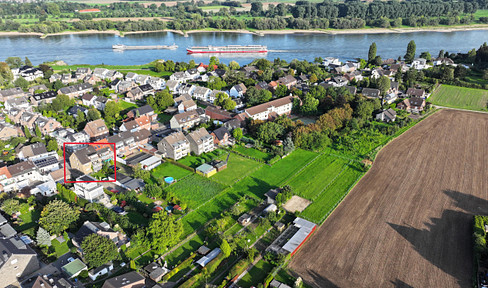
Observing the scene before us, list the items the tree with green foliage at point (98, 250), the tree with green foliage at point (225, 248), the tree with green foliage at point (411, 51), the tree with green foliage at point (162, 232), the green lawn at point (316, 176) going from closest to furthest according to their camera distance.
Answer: the tree with green foliage at point (98, 250), the tree with green foliage at point (225, 248), the tree with green foliage at point (162, 232), the green lawn at point (316, 176), the tree with green foliage at point (411, 51)

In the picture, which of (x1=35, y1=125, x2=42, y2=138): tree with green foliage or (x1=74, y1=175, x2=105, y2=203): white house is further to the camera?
(x1=35, y1=125, x2=42, y2=138): tree with green foliage

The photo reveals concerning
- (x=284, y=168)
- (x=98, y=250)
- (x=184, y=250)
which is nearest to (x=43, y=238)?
(x=98, y=250)

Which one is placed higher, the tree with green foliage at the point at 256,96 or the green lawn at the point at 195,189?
the tree with green foliage at the point at 256,96

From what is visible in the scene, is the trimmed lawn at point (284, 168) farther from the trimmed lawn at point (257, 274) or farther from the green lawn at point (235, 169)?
the trimmed lawn at point (257, 274)

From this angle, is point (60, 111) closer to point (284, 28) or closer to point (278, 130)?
point (278, 130)

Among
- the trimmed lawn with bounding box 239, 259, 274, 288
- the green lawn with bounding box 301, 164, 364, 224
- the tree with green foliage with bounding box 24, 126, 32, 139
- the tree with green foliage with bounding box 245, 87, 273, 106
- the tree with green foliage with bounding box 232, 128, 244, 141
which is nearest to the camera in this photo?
the trimmed lawn with bounding box 239, 259, 274, 288

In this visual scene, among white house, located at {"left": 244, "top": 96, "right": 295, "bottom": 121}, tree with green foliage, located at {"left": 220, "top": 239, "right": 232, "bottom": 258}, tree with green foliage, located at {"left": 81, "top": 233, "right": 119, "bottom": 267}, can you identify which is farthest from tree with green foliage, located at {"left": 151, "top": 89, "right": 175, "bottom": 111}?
tree with green foliage, located at {"left": 220, "top": 239, "right": 232, "bottom": 258}

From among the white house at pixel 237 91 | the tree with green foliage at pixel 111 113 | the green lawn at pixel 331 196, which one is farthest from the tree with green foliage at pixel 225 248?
the white house at pixel 237 91

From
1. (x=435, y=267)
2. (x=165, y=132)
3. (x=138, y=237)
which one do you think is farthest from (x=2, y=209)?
(x=435, y=267)

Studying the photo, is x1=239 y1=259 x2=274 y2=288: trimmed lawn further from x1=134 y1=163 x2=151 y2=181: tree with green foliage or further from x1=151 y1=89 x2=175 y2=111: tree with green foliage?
x1=151 y1=89 x2=175 y2=111: tree with green foliage
